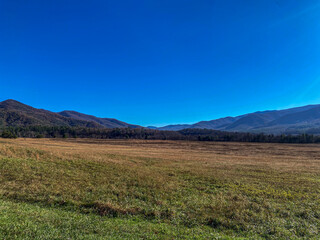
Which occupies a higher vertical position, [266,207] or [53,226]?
[53,226]

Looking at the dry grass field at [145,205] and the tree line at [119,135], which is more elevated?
the tree line at [119,135]

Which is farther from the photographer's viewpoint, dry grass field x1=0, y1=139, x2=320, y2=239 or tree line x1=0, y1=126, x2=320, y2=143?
tree line x1=0, y1=126, x2=320, y2=143

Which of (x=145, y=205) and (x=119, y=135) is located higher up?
(x=119, y=135)

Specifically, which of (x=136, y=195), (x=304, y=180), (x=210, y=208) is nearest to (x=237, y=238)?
(x=210, y=208)

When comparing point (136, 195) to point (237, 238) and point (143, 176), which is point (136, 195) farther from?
point (237, 238)

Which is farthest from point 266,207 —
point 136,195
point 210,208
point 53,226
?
point 53,226

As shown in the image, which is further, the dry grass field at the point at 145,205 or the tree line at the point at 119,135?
the tree line at the point at 119,135

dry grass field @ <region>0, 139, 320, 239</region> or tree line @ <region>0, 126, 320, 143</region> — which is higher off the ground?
tree line @ <region>0, 126, 320, 143</region>

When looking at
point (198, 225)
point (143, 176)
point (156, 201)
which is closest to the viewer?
point (198, 225)

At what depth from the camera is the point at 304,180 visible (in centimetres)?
2334

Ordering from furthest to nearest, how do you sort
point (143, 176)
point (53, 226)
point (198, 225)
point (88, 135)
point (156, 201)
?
point (88, 135), point (143, 176), point (156, 201), point (198, 225), point (53, 226)

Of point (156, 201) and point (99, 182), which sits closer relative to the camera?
point (156, 201)

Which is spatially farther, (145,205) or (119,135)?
(119,135)

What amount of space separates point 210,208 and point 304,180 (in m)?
19.2
